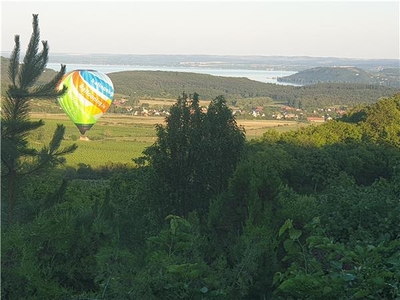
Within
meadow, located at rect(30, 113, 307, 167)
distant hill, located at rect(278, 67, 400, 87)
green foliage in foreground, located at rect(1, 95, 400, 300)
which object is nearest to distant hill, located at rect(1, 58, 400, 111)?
distant hill, located at rect(278, 67, 400, 87)

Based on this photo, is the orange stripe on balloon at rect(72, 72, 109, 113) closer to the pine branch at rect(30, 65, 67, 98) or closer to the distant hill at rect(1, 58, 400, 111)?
the pine branch at rect(30, 65, 67, 98)

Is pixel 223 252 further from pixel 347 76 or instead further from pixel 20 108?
pixel 347 76

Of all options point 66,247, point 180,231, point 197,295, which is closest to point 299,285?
point 197,295

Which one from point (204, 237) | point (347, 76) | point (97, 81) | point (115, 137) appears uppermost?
point (204, 237)

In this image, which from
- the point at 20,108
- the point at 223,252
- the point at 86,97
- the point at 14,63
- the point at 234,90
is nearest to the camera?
the point at 223,252

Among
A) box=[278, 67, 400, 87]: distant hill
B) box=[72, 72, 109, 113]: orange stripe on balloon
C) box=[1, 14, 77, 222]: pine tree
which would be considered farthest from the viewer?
box=[278, 67, 400, 87]: distant hill

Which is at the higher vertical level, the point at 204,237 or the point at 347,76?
the point at 204,237

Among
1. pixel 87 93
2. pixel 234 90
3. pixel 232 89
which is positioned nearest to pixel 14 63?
pixel 87 93
